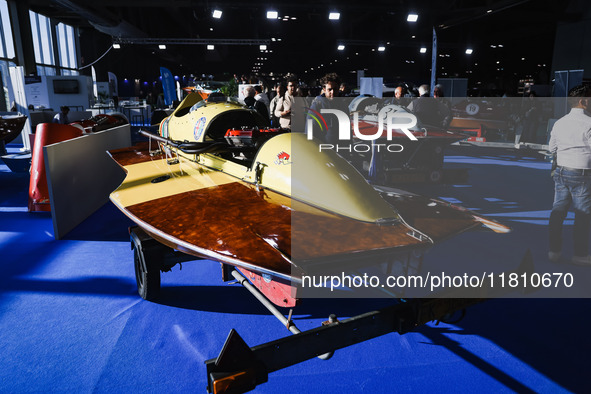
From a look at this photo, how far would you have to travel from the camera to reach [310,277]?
2016 mm

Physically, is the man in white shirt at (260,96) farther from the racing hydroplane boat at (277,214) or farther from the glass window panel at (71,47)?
the glass window panel at (71,47)

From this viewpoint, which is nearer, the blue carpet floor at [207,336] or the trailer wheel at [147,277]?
the blue carpet floor at [207,336]

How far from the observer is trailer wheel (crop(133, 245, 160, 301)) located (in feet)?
10.4

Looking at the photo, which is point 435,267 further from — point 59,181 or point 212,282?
point 59,181

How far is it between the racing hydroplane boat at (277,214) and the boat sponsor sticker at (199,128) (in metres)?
0.46

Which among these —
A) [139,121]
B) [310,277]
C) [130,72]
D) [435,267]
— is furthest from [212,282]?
[130,72]

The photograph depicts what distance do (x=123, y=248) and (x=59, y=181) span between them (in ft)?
4.22

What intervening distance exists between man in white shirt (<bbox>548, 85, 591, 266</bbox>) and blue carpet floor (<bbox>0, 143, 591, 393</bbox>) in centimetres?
26

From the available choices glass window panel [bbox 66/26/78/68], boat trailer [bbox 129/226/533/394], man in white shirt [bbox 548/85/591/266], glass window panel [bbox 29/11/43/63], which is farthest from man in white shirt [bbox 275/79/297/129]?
glass window panel [bbox 66/26/78/68]

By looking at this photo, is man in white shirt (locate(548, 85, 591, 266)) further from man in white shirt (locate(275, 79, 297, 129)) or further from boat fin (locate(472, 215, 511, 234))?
man in white shirt (locate(275, 79, 297, 129))

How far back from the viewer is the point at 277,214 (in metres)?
2.69

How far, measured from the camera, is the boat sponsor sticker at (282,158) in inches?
119

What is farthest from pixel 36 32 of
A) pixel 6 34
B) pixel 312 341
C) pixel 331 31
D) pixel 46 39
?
pixel 312 341

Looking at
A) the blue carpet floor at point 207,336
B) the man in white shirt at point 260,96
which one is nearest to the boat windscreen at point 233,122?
the blue carpet floor at point 207,336
